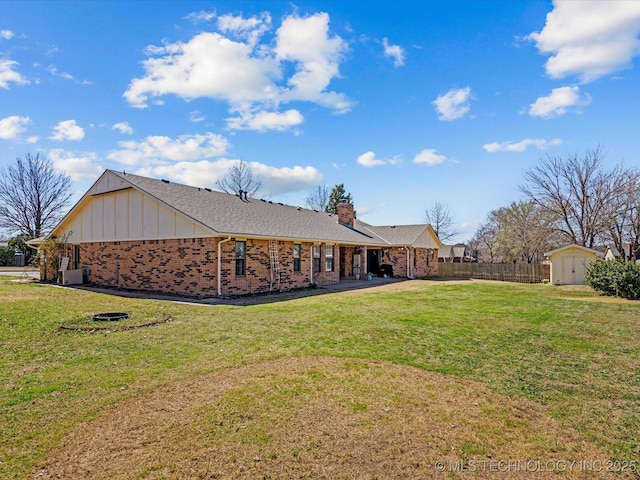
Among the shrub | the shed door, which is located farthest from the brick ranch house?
the shed door

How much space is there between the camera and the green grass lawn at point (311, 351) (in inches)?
151

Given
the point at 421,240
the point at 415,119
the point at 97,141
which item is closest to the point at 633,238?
the point at 421,240

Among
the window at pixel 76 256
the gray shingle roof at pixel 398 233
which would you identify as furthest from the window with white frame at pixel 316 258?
the window at pixel 76 256

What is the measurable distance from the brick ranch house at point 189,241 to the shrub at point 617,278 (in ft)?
38.0

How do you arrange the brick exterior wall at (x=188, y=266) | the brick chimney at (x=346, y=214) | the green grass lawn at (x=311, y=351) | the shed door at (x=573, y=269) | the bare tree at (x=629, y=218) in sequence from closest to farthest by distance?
1. the green grass lawn at (x=311, y=351)
2. the brick exterior wall at (x=188, y=266)
3. the shed door at (x=573, y=269)
4. the bare tree at (x=629, y=218)
5. the brick chimney at (x=346, y=214)

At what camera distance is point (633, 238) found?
922 inches

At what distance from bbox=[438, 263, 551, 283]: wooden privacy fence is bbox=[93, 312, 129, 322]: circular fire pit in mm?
23228

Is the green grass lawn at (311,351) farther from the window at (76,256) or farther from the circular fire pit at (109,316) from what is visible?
the window at (76,256)

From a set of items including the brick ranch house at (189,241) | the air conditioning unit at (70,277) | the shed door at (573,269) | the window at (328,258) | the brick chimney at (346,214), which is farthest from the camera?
the brick chimney at (346,214)

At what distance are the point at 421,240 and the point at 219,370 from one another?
2383 centimetres

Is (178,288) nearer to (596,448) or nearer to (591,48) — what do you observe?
(596,448)

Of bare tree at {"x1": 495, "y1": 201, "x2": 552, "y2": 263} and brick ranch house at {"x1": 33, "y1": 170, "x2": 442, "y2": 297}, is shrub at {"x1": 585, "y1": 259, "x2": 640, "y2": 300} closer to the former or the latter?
brick ranch house at {"x1": 33, "y1": 170, "x2": 442, "y2": 297}

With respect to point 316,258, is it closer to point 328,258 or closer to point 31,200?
point 328,258

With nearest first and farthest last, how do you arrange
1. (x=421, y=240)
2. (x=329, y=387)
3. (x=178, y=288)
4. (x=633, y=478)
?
1. (x=633, y=478)
2. (x=329, y=387)
3. (x=178, y=288)
4. (x=421, y=240)
